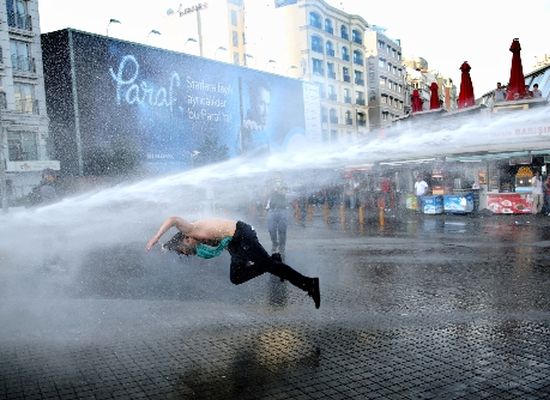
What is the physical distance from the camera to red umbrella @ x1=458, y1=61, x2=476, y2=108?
22.6m

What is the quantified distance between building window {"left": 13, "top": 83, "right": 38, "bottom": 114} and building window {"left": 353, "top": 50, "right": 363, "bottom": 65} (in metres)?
46.2

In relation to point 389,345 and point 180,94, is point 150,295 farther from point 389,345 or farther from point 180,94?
point 180,94

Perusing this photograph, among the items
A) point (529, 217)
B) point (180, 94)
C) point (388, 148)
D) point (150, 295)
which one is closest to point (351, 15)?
point (180, 94)

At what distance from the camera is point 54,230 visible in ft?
51.8

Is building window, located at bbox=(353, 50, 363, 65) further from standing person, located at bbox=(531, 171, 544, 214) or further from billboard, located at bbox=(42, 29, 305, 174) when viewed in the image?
standing person, located at bbox=(531, 171, 544, 214)

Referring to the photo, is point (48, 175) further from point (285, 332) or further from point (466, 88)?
point (466, 88)

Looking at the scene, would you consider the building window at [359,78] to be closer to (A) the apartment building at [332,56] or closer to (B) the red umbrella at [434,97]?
(A) the apartment building at [332,56]

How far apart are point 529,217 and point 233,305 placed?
15.4 metres

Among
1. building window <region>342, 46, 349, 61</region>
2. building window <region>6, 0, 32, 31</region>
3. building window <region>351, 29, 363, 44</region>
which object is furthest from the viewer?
building window <region>351, 29, 363, 44</region>

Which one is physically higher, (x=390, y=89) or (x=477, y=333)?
(x=390, y=89)

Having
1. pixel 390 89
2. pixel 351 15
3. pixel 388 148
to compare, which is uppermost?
pixel 351 15

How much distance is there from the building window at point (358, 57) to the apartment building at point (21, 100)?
44597mm

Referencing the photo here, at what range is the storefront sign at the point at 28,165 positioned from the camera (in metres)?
32.4

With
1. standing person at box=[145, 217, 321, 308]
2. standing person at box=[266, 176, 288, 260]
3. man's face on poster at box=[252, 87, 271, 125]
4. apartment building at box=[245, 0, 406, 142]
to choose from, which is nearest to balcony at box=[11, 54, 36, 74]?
man's face on poster at box=[252, 87, 271, 125]
